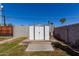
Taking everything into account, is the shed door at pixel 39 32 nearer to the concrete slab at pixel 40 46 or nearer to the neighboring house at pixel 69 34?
the concrete slab at pixel 40 46

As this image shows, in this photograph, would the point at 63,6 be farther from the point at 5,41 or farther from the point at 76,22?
the point at 5,41

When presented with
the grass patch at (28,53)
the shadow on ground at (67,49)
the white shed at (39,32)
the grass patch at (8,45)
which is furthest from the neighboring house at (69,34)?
the grass patch at (8,45)

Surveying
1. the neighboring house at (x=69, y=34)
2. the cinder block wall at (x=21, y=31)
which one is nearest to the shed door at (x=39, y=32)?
the cinder block wall at (x=21, y=31)

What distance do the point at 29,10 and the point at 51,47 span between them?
137 cm

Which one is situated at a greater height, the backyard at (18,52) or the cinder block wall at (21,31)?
the cinder block wall at (21,31)

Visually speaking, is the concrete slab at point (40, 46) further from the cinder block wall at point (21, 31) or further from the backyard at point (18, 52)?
the cinder block wall at point (21, 31)

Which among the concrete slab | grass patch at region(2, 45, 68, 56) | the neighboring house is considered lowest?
grass patch at region(2, 45, 68, 56)

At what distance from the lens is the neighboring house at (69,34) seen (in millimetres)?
21219

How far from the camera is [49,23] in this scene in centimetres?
2122

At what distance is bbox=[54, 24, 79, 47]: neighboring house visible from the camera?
21.2 meters

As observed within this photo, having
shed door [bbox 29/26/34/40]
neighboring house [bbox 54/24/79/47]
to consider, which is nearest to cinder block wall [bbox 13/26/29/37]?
shed door [bbox 29/26/34/40]

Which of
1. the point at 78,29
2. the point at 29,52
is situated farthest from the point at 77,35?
the point at 29,52

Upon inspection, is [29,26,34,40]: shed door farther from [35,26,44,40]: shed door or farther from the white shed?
[35,26,44,40]: shed door

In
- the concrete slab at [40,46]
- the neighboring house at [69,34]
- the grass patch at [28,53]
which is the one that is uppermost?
the neighboring house at [69,34]
